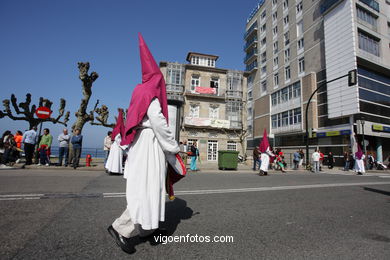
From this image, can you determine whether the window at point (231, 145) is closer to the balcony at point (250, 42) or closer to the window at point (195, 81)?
the window at point (195, 81)

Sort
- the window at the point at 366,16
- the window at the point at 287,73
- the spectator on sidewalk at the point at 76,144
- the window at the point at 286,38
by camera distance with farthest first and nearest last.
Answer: the window at the point at 286,38 → the window at the point at 287,73 → the window at the point at 366,16 → the spectator on sidewalk at the point at 76,144

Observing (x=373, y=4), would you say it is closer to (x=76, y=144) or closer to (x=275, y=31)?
(x=275, y=31)

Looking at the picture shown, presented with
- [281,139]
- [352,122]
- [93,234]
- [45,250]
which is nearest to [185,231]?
[93,234]

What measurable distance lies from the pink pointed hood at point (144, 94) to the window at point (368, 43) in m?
29.6

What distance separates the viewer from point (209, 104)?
29.8m

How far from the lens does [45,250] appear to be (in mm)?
1952

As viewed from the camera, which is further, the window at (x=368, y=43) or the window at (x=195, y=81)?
the window at (x=195, y=81)

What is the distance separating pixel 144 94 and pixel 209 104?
27.7 meters

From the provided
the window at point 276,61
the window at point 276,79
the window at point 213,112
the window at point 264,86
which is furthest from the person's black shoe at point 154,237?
the window at point 264,86

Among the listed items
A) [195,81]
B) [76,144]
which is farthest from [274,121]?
[76,144]

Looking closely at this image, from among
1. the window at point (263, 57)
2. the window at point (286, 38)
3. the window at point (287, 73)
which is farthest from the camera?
the window at point (263, 57)

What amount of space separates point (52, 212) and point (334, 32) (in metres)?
31.3

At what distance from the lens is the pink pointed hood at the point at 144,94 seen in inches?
91.4
